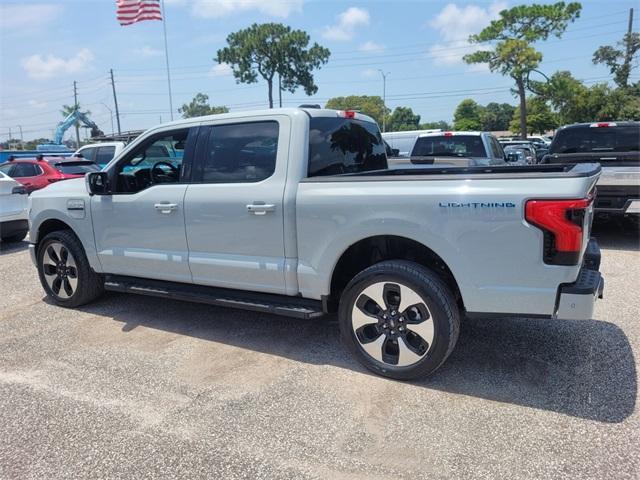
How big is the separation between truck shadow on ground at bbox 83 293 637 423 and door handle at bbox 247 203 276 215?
1187mm

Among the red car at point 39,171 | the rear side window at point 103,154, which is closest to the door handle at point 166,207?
the red car at point 39,171

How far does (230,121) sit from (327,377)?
2.21m

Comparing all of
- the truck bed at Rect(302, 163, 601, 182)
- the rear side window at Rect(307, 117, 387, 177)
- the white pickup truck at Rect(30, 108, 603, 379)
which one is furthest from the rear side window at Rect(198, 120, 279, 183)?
the truck bed at Rect(302, 163, 601, 182)

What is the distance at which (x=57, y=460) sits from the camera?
2768 mm

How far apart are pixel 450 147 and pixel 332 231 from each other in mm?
7622

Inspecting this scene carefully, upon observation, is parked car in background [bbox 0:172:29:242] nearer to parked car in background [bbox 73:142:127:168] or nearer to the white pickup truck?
the white pickup truck

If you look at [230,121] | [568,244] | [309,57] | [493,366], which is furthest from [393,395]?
[309,57]

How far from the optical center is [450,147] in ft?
34.2

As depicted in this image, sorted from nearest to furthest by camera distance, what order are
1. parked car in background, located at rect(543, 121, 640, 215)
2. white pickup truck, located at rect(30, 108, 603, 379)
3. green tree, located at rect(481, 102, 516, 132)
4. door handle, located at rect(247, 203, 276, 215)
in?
white pickup truck, located at rect(30, 108, 603, 379) → door handle, located at rect(247, 203, 276, 215) → parked car in background, located at rect(543, 121, 640, 215) → green tree, located at rect(481, 102, 516, 132)

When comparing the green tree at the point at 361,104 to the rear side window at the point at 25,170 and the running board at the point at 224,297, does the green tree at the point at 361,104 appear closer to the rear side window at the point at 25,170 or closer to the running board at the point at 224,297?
the rear side window at the point at 25,170

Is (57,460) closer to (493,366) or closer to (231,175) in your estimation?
(231,175)

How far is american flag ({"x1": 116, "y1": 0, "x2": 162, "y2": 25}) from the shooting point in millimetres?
23719

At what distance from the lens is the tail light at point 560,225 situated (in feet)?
9.27

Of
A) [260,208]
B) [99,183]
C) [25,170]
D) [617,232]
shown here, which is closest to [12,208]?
[25,170]
